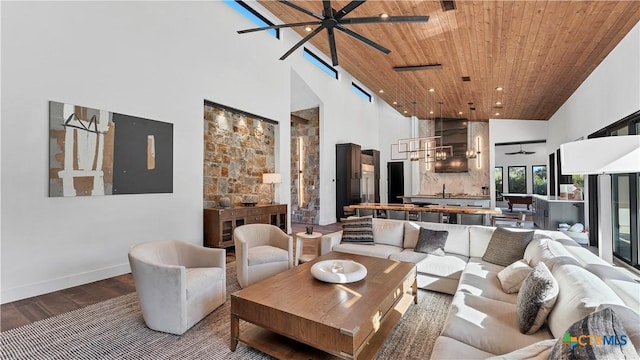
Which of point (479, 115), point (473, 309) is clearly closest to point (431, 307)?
point (473, 309)

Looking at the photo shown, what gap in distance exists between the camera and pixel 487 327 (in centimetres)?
181

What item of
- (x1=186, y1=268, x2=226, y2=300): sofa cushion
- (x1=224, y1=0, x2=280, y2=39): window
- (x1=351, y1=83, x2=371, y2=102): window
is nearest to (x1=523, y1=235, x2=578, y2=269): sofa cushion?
(x1=186, y1=268, x2=226, y2=300): sofa cushion

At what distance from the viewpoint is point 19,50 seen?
10.2 feet

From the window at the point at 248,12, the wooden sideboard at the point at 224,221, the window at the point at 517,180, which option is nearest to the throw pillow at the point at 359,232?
the wooden sideboard at the point at 224,221

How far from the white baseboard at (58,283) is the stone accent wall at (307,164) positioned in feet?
17.5

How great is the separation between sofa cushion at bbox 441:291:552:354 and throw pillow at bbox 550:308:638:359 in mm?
564

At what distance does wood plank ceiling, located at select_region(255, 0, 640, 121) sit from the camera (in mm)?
3541

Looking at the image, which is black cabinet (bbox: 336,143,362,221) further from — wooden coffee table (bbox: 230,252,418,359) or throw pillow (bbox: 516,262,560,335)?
throw pillow (bbox: 516,262,560,335)

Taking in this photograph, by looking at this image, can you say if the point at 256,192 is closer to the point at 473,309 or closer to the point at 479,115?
the point at 473,309

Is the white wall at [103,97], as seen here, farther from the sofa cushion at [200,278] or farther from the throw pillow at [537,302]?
the throw pillow at [537,302]

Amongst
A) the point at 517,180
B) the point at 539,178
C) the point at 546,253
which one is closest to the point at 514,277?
the point at 546,253

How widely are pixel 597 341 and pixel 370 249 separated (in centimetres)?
289

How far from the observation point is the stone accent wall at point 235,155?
18.2 ft

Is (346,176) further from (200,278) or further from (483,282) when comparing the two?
(200,278)
